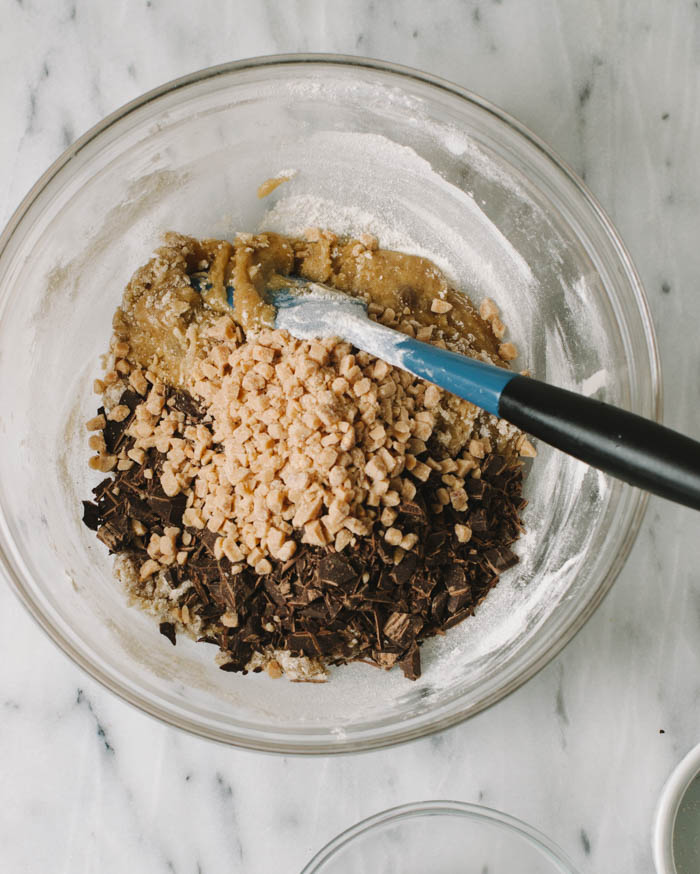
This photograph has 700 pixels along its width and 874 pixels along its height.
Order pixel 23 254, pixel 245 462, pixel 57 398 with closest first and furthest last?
pixel 245 462
pixel 23 254
pixel 57 398

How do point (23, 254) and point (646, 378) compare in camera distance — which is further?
point (23, 254)

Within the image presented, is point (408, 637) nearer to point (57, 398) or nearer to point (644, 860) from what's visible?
point (644, 860)

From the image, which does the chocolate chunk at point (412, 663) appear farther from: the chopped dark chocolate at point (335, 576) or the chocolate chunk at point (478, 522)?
the chocolate chunk at point (478, 522)

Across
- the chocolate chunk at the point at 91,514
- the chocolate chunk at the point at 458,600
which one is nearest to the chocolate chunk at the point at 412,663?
the chocolate chunk at the point at 458,600

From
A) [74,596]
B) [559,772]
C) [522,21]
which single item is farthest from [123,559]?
[522,21]

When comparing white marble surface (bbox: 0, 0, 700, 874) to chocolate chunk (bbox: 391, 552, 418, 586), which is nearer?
chocolate chunk (bbox: 391, 552, 418, 586)

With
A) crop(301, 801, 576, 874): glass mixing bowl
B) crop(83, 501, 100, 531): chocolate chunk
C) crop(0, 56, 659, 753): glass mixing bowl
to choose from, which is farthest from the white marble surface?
crop(83, 501, 100, 531): chocolate chunk

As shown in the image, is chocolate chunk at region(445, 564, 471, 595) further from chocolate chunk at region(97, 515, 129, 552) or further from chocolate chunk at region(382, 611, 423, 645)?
chocolate chunk at region(97, 515, 129, 552)
